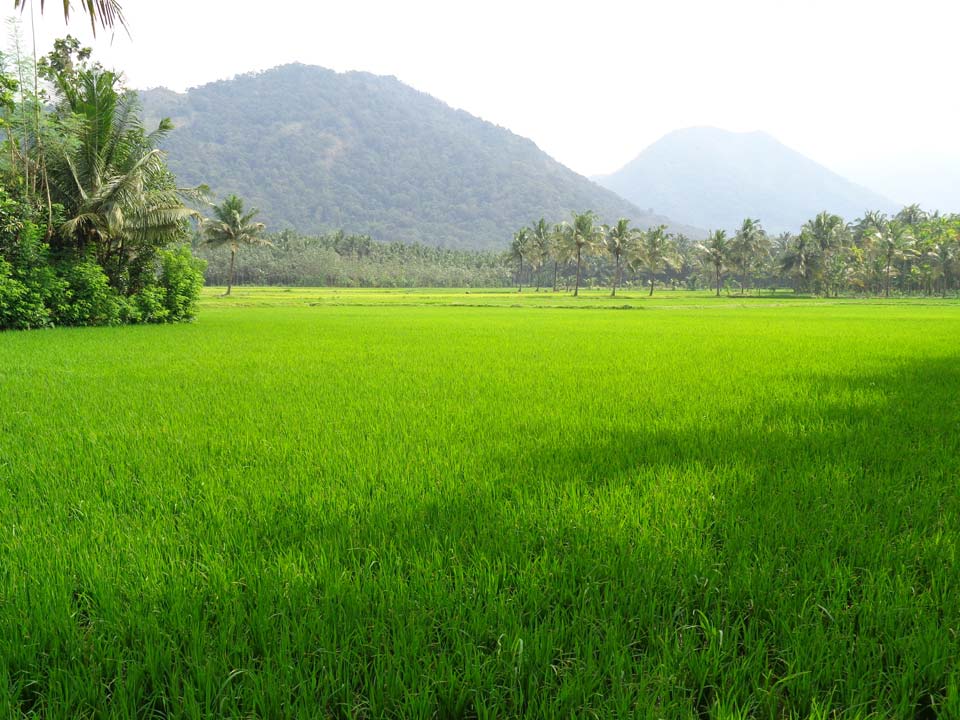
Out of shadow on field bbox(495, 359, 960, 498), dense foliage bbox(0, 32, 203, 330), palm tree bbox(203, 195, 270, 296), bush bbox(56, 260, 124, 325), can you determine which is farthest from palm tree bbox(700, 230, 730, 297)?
shadow on field bbox(495, 359, 960, 498)

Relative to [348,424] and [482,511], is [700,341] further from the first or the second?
[482,511]

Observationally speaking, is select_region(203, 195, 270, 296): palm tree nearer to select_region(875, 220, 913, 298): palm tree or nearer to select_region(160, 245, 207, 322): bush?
select_region(160, 245, 207, 322): bush

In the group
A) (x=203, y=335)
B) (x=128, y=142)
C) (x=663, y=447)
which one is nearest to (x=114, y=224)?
(x=128, y=142)

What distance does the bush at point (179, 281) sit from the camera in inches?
898

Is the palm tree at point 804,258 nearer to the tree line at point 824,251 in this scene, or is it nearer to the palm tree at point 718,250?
the tree line at point 824,251

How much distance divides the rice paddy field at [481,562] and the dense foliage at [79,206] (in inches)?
605

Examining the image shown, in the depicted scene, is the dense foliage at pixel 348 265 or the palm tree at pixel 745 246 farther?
the dense foliage at pixel 348 265

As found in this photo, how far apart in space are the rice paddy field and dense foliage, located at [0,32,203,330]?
605 inches

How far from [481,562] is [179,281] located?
24.6 meters

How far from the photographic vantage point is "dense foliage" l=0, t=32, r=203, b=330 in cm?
1772

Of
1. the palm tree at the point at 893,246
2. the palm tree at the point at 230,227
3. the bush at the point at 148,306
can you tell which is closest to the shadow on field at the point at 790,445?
the bush at the point at 148,306

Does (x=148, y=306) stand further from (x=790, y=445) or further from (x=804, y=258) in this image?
(x=804, y=258)

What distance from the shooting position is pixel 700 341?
1617 cm

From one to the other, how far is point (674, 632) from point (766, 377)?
7.96 meters
